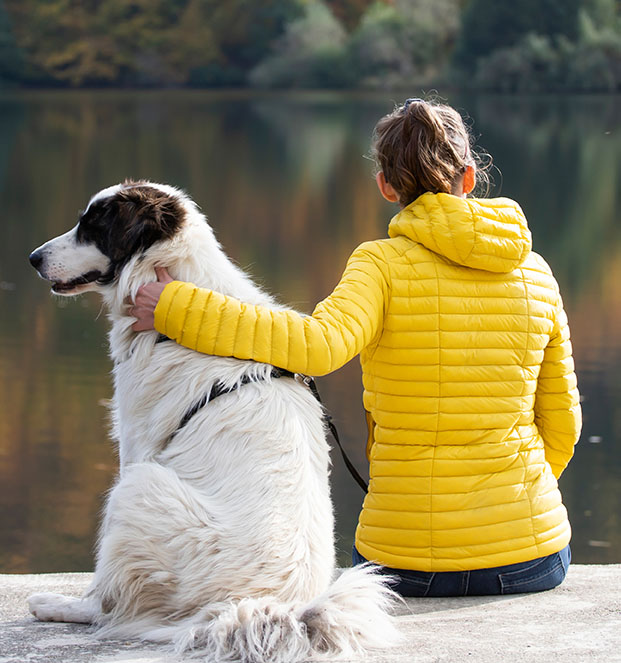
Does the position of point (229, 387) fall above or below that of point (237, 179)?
below

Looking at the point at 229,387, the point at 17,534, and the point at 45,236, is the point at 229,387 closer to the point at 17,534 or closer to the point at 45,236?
the point at 17,534

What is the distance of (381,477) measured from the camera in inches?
106

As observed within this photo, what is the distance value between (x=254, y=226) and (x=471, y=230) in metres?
20.3

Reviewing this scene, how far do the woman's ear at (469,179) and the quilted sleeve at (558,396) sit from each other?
416 millimetres

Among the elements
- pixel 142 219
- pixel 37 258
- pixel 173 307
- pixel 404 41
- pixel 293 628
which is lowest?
pixel 293 628

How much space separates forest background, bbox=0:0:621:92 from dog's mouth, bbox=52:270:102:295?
145 ft

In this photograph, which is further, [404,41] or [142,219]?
[404,41]

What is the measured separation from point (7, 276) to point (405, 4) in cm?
4392

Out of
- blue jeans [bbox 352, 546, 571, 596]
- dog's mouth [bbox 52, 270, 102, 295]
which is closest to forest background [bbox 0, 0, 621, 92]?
dog's mouth [bbox 52, 270, 102, 295]

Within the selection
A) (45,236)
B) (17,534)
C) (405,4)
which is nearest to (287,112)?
(405,4)

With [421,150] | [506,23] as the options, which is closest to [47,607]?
[421,150]

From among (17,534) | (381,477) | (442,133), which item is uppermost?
(442,133)

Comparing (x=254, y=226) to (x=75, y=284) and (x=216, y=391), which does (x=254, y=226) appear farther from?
(x=216, y=391)

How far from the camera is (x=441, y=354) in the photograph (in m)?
2.57
